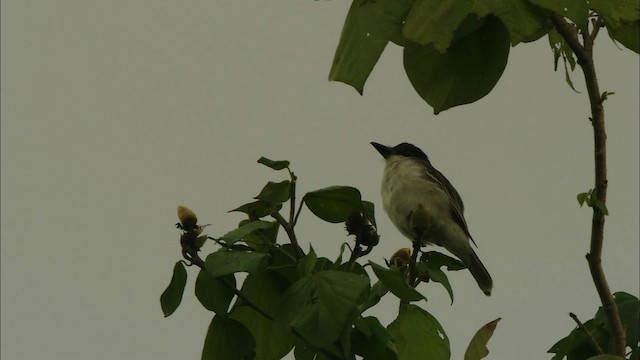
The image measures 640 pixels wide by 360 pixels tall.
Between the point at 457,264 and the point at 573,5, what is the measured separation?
1.91 m

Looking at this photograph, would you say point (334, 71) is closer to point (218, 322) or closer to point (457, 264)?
point (218, 322)

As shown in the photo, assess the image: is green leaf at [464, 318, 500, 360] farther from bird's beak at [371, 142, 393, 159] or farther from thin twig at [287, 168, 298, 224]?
bird's beak at [371, 142, 393, 159]

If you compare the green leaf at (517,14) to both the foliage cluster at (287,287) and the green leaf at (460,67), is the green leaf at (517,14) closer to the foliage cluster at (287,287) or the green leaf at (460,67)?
the green leaf at (460,67)

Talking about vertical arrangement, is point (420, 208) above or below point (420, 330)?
above

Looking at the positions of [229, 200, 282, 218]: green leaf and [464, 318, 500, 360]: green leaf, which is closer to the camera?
[229, 200, 282, 218]: green leaf

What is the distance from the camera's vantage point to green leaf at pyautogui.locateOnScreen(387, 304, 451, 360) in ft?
9.34

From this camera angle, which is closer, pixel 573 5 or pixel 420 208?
pixel 573 5

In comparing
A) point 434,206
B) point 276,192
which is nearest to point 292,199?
point 276,192

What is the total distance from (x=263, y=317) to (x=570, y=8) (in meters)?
1.56

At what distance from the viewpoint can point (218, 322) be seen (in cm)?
275

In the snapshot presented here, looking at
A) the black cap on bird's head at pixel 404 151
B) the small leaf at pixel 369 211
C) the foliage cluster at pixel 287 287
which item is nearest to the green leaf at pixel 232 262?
the foliage cluster at pixel 287 287

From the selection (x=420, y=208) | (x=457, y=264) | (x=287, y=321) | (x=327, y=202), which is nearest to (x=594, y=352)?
(x=457, y=264)

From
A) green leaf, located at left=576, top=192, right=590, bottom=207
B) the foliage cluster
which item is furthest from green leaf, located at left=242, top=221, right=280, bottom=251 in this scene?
green leaf, located at left=576, top=192, right=590, bottom=207

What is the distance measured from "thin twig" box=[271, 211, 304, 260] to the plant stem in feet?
2.79
